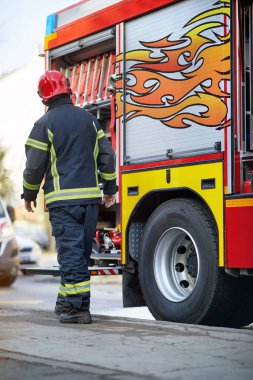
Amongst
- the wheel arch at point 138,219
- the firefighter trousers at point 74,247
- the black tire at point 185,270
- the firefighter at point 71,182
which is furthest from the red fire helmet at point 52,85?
the black tire at point 185,270

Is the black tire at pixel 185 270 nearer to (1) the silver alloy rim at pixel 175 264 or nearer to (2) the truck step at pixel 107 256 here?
(1) the silver alloy rim at pixel 175 264

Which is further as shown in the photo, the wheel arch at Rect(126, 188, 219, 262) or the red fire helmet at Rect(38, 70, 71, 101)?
the wheel arch at Rect(126, 188, 219, 262)

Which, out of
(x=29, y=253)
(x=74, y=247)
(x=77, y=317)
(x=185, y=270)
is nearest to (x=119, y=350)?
(x=77, y=317)

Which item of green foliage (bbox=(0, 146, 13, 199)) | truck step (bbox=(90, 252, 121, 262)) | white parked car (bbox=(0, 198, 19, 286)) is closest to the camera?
truck step (bbox=(90, 252, 121, 262))

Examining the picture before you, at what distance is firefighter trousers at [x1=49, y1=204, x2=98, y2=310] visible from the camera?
720 cm

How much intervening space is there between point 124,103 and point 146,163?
30.0 inches

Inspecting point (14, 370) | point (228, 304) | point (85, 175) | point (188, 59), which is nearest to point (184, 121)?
point (188, 59)

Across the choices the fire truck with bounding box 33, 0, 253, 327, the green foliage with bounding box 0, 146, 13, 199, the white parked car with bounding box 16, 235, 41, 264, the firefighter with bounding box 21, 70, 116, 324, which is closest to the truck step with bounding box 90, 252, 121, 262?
the fire truck with bounding box 33, 0, 253, 327

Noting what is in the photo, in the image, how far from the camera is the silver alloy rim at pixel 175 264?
7.77 meters

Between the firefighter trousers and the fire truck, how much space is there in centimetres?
79

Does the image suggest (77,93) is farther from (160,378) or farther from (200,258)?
(160,378)

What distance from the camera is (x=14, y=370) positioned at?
194 inches

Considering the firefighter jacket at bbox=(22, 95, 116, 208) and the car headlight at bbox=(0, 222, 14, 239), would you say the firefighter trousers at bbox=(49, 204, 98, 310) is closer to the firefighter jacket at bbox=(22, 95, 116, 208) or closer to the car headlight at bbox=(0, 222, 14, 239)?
the firefighter jacket at bbox=(22, 95, 116, 208)

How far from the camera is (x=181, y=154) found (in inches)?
305
